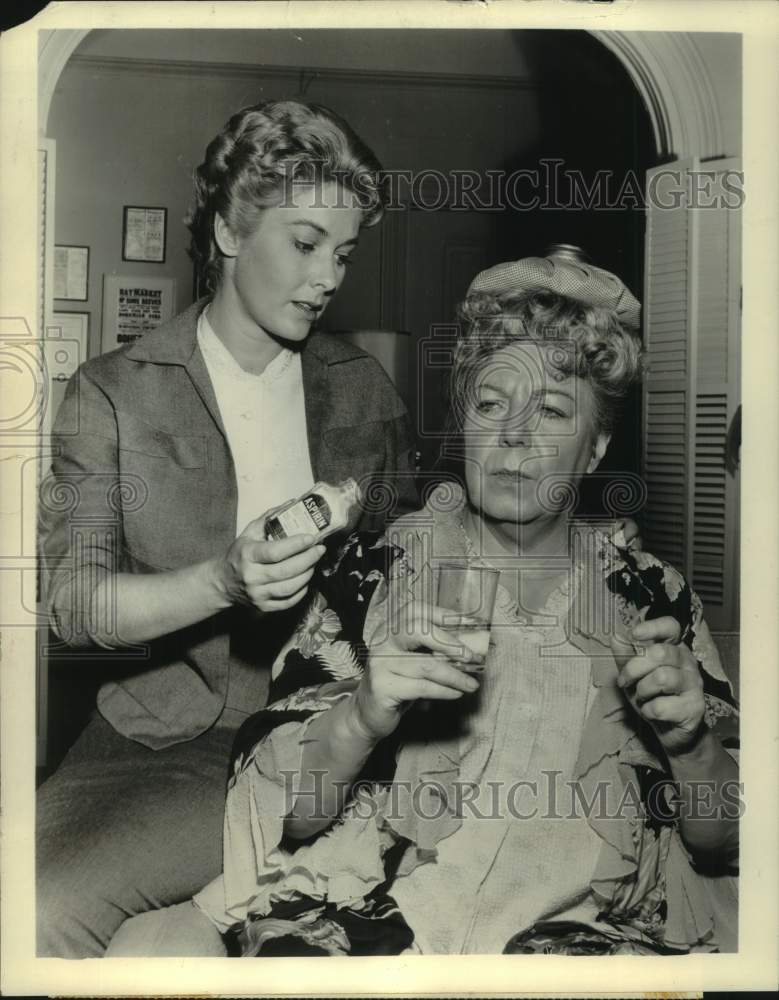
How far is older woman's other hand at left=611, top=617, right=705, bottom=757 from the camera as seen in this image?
202 centimetres

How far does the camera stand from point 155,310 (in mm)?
2041

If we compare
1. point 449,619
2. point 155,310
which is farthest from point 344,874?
point 155,310

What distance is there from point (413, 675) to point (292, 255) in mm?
815

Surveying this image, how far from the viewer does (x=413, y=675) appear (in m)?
1.93

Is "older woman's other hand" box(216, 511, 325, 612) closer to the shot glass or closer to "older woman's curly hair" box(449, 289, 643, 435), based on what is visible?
the shot glass

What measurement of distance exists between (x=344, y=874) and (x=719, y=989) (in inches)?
31.7

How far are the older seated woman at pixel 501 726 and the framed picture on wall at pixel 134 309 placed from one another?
563 millimetres

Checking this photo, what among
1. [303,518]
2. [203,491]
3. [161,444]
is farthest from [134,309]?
[303,518]

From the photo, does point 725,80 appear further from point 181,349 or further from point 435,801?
point 435,801

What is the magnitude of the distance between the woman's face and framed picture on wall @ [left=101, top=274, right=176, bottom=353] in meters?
0.11

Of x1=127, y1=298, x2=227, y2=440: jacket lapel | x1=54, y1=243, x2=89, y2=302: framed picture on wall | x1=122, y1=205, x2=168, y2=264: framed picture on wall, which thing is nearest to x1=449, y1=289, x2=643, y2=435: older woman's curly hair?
x1=127, y1=298, x2=227, y2=440: jacket lapel

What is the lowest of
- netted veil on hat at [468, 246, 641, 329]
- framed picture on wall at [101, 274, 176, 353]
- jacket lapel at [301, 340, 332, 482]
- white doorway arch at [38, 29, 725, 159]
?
jacket lapel at [301, 340, 332, 482]

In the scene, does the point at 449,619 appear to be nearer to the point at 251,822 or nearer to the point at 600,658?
the point at 600,658

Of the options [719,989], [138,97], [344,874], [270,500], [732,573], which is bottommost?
[719,989]
